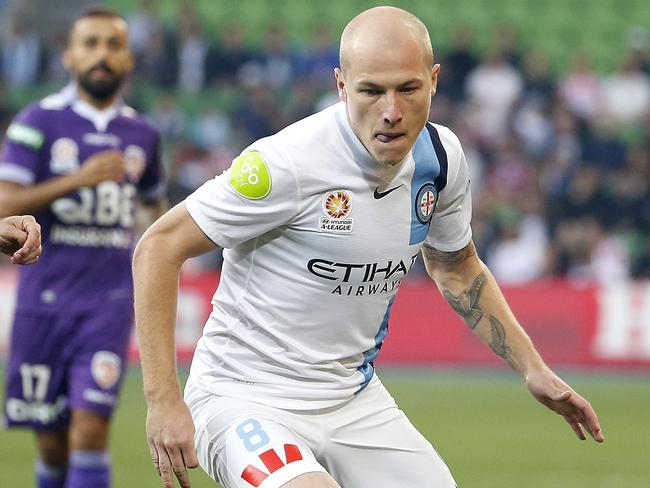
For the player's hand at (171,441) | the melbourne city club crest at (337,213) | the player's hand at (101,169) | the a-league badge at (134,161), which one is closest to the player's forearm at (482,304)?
the melbourne city club crest at (337,213)

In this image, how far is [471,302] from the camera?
5.17m

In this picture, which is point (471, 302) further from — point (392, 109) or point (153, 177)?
point (153, 177)

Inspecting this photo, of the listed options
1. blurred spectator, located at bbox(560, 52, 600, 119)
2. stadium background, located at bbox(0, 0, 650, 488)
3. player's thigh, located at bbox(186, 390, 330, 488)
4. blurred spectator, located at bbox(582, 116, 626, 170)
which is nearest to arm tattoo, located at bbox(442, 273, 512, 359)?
player's thigh, located at bbox(186, 390, 330, 488)

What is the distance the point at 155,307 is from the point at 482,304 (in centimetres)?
146

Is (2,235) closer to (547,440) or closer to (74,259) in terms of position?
(74,259)

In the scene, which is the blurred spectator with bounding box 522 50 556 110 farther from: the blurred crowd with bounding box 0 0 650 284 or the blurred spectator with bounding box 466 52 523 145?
the blurred spectator with bounding box 466 52 523 145

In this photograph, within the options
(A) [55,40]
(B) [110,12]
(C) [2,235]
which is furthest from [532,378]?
(A) [55,40]

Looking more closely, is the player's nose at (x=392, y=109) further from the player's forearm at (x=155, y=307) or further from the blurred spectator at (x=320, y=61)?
the blurred spectator at (x=320, y=61)

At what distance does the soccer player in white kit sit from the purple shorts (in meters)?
2.28

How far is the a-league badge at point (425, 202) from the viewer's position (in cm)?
470

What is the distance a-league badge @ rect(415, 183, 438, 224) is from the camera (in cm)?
470

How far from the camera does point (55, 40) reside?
61.6 ft

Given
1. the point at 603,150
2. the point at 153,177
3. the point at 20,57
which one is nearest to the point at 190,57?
the point at 20,57

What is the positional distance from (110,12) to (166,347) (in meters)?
3.69
